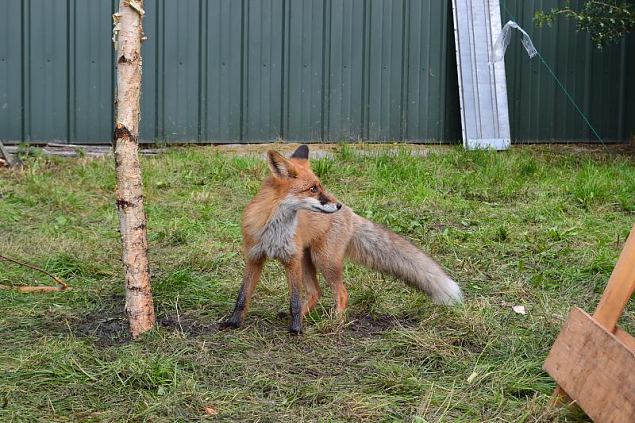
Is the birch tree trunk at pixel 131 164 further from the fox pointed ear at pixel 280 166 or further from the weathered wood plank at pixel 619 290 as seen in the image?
the weathered wood plank at pixel 619 290

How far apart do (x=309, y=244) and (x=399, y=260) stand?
540 millimetres

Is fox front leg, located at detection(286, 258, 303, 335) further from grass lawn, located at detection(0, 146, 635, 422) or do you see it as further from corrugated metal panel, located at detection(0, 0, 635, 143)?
corrugated metal panel, located at detection(0, 0, 635, 143)

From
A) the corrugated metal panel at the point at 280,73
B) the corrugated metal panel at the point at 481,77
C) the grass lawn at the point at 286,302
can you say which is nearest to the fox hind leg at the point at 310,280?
the grass lawn at the point at 286,302

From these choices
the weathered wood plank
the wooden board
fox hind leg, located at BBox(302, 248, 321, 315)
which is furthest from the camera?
fox hind leg, located at BBox(302, 248, 321, 315)

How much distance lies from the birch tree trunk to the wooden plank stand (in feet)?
6.69

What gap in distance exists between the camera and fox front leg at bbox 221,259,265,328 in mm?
4566

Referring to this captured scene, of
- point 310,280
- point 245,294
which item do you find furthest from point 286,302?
point 245,294

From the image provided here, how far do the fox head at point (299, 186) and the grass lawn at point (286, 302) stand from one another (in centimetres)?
66

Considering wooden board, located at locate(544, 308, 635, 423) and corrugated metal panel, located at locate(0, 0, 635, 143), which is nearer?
wooden board, located at locate(544, 308, 635, 423)

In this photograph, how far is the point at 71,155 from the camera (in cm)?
972

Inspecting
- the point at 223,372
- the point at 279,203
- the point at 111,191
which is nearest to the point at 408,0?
the point at 111,191

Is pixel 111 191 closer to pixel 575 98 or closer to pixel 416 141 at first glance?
pixel 416 141

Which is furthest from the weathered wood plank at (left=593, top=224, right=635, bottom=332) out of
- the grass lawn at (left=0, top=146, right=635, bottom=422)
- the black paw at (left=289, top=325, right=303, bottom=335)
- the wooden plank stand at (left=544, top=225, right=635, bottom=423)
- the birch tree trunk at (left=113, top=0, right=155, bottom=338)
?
the birch tree trunk at (left=113, top=0, right=155, bottom=338)

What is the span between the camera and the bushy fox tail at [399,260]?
4855 mm
